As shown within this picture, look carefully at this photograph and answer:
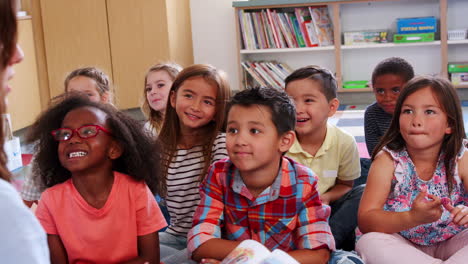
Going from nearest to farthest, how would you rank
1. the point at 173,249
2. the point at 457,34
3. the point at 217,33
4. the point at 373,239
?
the point at 373,239, the point at 173,249, the point at 457,34, the point at 217,33

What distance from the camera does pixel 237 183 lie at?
1.37 meters

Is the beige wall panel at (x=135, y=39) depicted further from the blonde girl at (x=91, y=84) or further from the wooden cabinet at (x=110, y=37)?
the blonde girl at (x=91, y=84)

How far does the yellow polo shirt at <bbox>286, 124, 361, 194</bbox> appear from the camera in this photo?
1.77 metres

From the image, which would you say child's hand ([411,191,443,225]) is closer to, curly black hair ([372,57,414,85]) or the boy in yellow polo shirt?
the boy in yellow polo shirt

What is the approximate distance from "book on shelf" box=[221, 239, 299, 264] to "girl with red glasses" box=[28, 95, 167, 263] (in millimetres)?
268

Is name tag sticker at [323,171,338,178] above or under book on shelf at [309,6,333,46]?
under

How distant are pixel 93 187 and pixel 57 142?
0.15 metres

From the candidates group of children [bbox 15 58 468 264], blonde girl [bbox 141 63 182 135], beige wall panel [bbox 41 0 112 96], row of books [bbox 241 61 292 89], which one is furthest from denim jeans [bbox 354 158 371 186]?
beige wall panel [bbox 41 0 112 96]

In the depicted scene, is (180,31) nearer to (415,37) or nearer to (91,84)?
(415,37)

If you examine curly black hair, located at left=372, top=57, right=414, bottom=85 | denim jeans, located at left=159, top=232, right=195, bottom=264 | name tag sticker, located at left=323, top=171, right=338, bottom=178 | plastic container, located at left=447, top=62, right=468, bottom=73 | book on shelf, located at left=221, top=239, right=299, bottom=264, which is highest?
curly black hair, located at left=372, top=57, right=414, bottom=85

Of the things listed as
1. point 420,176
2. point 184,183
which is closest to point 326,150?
point 420,176

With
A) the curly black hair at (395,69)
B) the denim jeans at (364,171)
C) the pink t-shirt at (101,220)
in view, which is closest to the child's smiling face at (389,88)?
the curly black hair at (395,69)

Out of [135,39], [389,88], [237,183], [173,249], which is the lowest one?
[173,249]

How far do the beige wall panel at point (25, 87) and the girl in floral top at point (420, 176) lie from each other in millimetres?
2931
